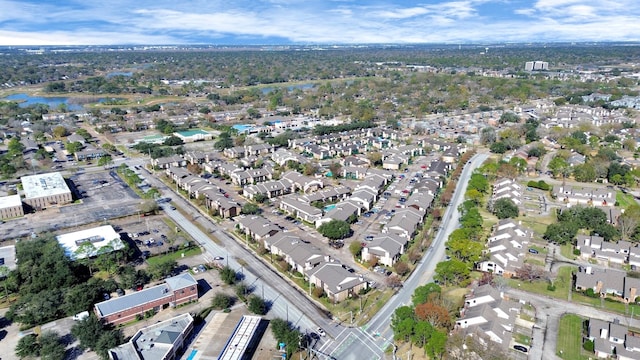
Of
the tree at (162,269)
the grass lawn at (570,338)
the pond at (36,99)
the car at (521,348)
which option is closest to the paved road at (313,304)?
the tree at (162,269)

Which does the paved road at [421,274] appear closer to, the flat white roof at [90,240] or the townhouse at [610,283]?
the townhouse at [610,283]

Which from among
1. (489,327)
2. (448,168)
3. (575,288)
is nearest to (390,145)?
(448,168)

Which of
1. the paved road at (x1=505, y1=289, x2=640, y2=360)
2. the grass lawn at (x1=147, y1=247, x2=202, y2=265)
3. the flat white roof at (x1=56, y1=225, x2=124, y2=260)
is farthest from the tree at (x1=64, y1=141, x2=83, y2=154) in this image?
the paved road at (x1=505, y1=289, x2=640, y2=360)

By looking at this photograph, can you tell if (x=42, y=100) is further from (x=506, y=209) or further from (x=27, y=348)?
(x=506, y=209)

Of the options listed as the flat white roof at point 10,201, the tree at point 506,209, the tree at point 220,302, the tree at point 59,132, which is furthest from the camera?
the tree at point 59,132

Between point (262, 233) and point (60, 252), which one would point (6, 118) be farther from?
point (262, 233)
